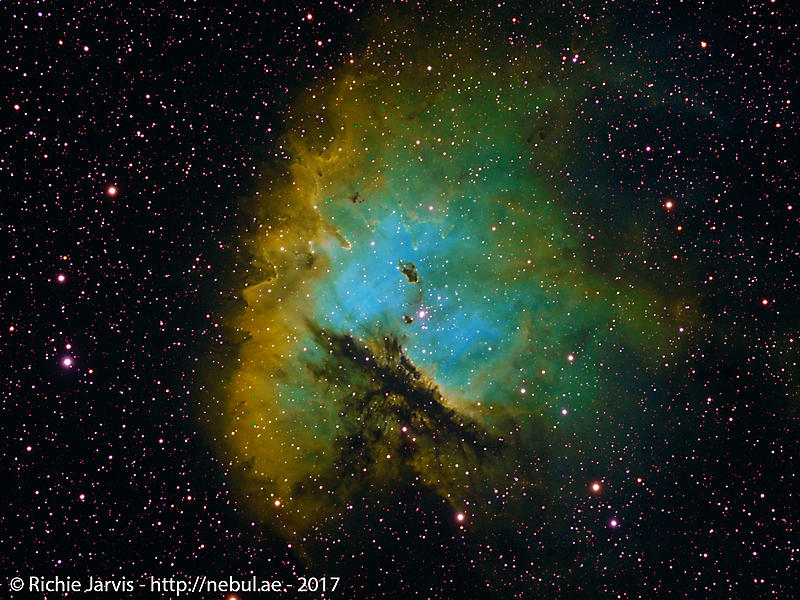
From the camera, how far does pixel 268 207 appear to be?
4.90ft

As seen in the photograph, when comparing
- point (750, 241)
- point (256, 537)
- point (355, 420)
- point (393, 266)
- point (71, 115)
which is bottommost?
point (256, 537)

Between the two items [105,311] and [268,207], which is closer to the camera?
[105,311]

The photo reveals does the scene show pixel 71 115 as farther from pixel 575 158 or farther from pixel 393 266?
pixel 575 158

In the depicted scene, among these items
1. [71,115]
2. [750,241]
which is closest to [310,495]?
[71,115]

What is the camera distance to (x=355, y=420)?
1.74 meters

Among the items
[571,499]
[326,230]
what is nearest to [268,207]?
[326,230]

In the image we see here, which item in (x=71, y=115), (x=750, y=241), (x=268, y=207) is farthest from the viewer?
(x=750, y=241)

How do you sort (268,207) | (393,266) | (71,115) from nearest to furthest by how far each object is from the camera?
(71,115) → (268,207) → (393,266)

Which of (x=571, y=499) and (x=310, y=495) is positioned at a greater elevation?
(x=310, y=495)

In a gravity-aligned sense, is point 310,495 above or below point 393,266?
below

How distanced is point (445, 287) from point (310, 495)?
1.24 m

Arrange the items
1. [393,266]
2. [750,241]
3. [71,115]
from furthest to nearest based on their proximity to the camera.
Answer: [393,266] → [750,241] → [71,115]

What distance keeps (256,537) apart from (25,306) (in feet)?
4.51

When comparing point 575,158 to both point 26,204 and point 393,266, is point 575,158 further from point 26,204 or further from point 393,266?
point 26,204
